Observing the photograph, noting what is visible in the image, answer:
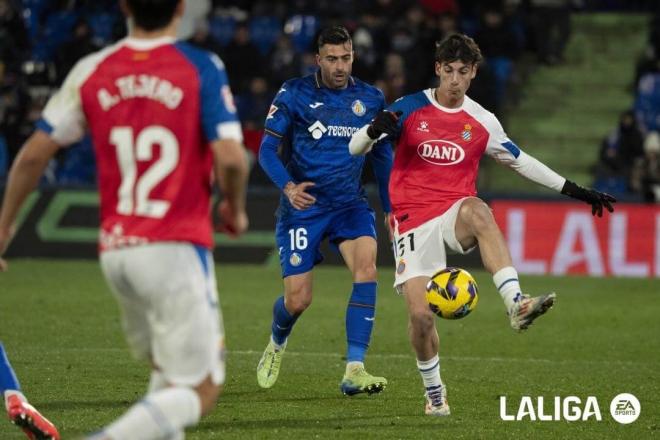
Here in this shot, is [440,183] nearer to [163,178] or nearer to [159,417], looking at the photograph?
[163,178]

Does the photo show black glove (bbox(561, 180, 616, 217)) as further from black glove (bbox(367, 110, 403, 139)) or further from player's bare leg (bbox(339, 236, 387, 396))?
player's bare leg (bbox(339, 236, 387, 396))

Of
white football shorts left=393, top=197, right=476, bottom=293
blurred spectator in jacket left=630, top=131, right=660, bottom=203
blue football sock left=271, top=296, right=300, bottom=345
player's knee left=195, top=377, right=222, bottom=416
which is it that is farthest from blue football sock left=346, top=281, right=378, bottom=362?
blurred spectator in jacket left=630, top=131, right=660, bottom=203

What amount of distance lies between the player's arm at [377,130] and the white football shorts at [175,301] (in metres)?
2.99

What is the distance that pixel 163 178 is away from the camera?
17.5ft

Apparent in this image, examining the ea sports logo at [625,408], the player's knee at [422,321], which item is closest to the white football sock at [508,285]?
the player's knee at [422,321]

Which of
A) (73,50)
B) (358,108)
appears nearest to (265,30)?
(73,50)

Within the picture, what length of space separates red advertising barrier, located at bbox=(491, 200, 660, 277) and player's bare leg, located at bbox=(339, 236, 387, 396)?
9.68 m

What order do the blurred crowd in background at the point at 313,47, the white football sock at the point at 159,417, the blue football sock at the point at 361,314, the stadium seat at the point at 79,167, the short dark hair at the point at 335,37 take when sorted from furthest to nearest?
the blurred crowd in background at the point at 313,47 → the stadium seat at the point at 79,167 → the short dark hair at the point at 335,37 → the blue football sock at the point at 361,314 → the white football sock at the point at 159,417

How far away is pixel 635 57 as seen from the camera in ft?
83.7

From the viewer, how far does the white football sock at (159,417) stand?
4941mm

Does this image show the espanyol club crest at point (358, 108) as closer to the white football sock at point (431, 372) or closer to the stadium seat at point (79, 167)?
the white football sock at point (431, 372)

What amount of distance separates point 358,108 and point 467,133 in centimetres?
112

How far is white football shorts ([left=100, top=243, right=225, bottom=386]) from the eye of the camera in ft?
17.0

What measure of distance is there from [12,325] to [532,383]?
5513 mm
